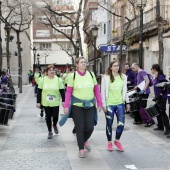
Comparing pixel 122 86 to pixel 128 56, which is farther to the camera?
pixel 128 56

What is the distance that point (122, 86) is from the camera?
26.9 ft

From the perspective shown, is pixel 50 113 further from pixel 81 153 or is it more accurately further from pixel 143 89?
pixel 143 89

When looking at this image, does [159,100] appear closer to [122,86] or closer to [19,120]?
[122,86]

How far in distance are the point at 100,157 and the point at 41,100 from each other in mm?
2797

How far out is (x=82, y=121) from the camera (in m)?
7.61

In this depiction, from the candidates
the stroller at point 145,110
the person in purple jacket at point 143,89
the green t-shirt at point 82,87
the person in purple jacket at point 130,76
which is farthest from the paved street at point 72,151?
the person in purple jacket at point 130,76

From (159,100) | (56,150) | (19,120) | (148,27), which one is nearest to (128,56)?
(148,27)

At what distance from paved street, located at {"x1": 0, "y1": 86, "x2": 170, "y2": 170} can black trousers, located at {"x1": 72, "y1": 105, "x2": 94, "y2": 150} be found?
36 cm

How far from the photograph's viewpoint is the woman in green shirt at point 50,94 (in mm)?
9641

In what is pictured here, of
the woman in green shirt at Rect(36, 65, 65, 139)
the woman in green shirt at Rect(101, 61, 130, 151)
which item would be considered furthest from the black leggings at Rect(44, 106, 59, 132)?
the woman in green shirt at Rect(101, 61, 130, 151)

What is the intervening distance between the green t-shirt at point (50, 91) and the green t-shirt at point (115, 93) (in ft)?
6.35

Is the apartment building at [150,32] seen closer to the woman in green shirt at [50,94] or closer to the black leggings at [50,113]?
the woman in green shirt at [50,94]

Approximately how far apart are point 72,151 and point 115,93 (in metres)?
1.38

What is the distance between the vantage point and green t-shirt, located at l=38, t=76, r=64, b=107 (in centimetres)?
964
